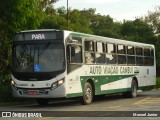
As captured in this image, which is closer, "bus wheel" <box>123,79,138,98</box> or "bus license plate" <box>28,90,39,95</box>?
"bus license plate" <box>28,90,39,95</box>

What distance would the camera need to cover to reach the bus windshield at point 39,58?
1966 cm

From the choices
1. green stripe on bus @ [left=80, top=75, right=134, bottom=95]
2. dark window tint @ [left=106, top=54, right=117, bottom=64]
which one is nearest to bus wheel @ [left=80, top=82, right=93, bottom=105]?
green stripe on bus @ [left=80, top=75, right=134, bottom=95]

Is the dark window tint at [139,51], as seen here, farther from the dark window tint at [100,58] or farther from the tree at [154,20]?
the tree at [154,20]

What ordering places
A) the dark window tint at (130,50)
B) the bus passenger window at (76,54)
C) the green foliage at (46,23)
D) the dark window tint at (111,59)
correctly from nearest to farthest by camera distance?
the bus passenger window at (76,54)
the dark window tint at (111,59)
the green foliage at (46,23)
the dark window tint at (130,50)

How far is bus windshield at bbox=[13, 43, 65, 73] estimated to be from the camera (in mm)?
19656

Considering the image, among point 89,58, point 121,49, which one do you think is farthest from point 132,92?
point 89,58

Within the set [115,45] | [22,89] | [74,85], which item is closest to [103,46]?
[115,45]

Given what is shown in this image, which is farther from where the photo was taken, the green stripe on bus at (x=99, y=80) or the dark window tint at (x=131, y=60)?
the dark window tint at (x=131, y=60)

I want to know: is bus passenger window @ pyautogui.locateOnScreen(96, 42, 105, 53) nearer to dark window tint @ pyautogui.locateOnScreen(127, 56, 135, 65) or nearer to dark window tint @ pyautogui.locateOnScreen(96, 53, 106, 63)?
dark window tint @ pyautogui.locateOnScreen(96, 53, 106, 63)

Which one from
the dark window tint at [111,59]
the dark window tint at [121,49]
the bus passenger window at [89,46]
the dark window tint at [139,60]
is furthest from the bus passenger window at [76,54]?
the dark window tint at [139,60]

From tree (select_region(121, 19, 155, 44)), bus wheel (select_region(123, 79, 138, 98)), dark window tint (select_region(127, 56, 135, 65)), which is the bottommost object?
bus wheel (select_region(123, 79, 138, 98))

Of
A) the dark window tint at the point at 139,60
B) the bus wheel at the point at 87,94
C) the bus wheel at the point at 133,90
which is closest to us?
the bus wheel at the point at 87,94

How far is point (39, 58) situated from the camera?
19.8m

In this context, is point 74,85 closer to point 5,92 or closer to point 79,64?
point 79,64
